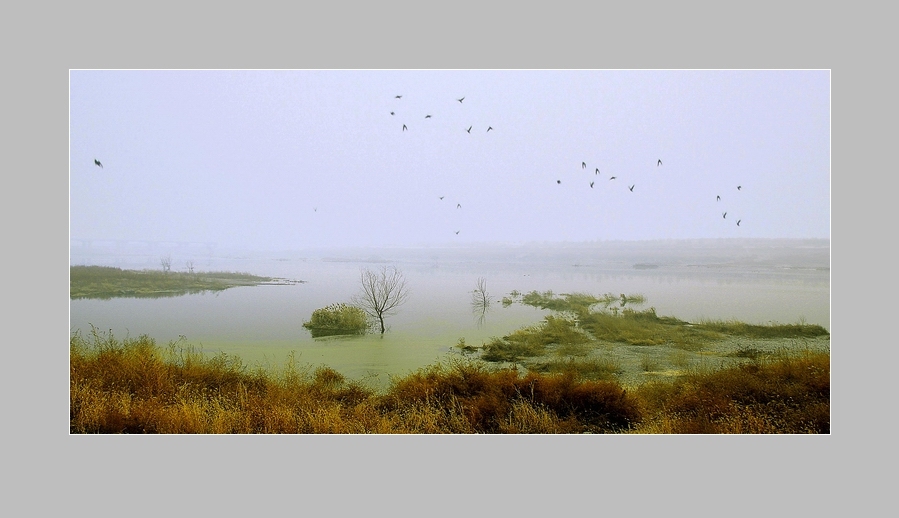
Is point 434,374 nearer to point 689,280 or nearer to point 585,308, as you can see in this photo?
point 585,308

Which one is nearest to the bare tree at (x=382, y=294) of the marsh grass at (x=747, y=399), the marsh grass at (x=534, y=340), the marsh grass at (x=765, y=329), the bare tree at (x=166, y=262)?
the marsh grass at (x=534, y=340)

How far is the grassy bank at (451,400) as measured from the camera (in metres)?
5.42

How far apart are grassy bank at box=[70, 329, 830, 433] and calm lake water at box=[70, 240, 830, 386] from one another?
307 millimetres

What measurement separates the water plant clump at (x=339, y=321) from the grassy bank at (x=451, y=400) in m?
0.54

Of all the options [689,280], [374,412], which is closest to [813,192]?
[689,280]

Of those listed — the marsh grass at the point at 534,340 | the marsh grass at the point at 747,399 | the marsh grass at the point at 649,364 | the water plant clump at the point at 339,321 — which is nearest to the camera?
the marsh grass at the point at 747,399

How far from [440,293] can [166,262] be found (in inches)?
127

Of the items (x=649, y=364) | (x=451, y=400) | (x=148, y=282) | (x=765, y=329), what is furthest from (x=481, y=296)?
(x=148, y=282)

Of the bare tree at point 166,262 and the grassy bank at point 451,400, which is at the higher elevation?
the bare tree at point 166,262

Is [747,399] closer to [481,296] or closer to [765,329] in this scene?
[765,329]

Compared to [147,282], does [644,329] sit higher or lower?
lower

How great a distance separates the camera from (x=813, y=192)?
5.84 metres

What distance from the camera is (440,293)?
6.23 m

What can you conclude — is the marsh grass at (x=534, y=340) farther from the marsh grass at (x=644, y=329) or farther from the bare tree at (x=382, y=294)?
the bare tree at (x=382, y=294)
